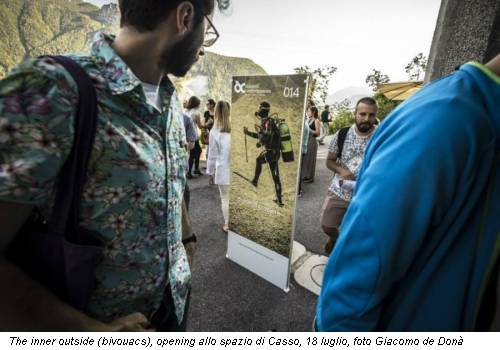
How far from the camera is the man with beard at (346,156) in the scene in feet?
8.80

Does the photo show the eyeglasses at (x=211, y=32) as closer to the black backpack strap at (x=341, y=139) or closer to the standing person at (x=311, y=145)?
the black backpack strap at (x=341, y=139)

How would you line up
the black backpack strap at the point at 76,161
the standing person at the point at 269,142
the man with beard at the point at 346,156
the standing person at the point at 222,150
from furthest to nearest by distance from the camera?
1. the standing person at the point at 222,150
2. the man with beard at the point at 346,156
3. the standing person at the point at 269,142
4. the black backpack strap at the point at 76,161

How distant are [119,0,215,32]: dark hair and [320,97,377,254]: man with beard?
2.32m

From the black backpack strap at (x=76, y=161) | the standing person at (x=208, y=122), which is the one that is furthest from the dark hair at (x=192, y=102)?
the black backpack strap at (x=76, y=161)

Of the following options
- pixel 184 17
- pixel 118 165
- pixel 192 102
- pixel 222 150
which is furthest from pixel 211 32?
pixel 192 102

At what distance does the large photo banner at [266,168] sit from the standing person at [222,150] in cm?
68

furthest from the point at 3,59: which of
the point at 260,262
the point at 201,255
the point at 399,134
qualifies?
A: the point at 399,134

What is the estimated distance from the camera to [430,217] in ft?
1.82

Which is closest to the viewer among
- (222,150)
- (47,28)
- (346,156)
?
(346,156)

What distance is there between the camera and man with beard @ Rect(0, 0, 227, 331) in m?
0.57

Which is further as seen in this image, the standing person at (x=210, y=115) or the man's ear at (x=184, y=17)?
the standing person at (x=210, y=115)

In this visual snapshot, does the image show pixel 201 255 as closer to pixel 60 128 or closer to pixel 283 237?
pixel 283 237

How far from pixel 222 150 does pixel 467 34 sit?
2856mm

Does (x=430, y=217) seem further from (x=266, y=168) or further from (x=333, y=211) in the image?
Answer: (x=333, y=211)
